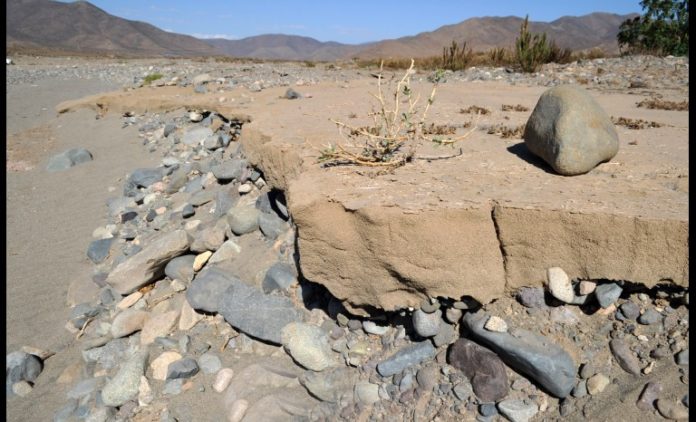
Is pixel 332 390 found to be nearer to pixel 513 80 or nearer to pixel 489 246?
pixel 489 246

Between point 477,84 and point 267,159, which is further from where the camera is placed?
point 477,84

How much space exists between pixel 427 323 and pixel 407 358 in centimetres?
21

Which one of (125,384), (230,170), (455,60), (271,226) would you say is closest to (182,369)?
(125,384)

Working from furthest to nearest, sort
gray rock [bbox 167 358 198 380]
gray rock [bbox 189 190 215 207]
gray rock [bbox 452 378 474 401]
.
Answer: gray rock [bbox 189 190 215 207], gray rock [bbox 167 358 198 380], gray rock [bbox 452 378 474 401]

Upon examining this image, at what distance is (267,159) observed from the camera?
3.81m

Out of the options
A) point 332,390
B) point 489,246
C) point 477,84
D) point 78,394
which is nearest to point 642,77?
point 477,84

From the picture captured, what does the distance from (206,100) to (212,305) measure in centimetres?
410

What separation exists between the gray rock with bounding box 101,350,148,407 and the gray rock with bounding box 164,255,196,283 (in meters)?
0.79

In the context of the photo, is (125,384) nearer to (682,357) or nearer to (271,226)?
(271,226)

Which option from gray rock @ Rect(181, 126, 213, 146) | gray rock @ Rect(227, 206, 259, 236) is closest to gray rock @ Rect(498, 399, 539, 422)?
gray rock @ Rect(227, 206, 259, 236)

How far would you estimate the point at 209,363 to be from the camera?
2.83m

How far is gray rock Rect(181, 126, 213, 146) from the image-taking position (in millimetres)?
5711

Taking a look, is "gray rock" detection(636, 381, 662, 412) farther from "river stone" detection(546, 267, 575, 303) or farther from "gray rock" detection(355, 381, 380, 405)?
"gray rock" detection(355, 381, 380, 405)

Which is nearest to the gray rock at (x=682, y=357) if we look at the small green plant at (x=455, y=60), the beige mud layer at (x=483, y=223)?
the beige mud layer at (x=483, y=223)
